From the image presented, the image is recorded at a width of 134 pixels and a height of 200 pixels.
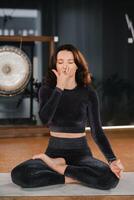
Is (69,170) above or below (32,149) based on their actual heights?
above

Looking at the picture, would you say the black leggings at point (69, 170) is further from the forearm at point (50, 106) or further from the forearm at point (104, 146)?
the forearm at point (50, 106)

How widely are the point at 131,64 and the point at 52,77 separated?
3.15 metres

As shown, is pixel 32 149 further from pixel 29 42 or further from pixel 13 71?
pixel 29 42

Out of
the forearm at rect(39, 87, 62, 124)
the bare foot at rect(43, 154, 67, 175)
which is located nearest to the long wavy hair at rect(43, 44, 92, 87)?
the forearm at rect(39, 87, 62, 124)

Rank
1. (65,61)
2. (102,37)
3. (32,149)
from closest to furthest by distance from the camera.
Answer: (65,61)
(32,149)
(102,37)

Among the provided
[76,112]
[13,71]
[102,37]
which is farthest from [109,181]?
[102,37]

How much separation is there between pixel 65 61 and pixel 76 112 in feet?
0.92

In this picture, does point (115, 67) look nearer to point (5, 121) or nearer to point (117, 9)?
point (117, 9)

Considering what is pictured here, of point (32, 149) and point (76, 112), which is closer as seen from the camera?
point (76, 112)

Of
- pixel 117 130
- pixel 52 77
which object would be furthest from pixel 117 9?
pixel 52 77

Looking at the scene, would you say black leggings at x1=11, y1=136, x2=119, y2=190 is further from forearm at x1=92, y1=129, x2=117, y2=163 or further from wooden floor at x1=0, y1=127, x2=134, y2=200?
wooden floor at x1=0, y1=127, x2=134, y2=200

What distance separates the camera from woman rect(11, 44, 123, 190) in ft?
7.30

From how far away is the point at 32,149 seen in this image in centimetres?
382

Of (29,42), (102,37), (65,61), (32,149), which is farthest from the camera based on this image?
(102,37)
